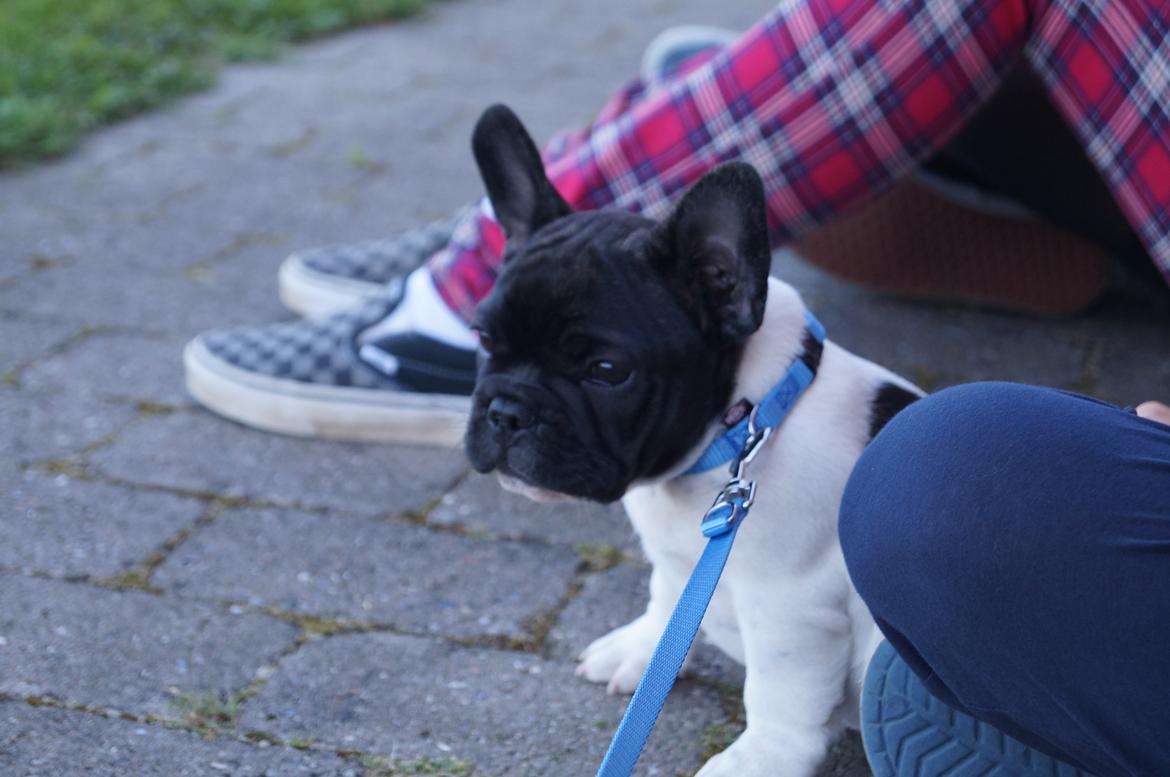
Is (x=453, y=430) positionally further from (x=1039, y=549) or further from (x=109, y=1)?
(x=109, y=1)

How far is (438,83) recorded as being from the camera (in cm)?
546

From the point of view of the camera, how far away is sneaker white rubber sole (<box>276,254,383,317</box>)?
10.7ft

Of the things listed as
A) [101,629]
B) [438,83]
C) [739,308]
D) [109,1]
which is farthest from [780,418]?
[109,1]

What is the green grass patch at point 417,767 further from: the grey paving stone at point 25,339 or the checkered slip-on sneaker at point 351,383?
the grey paving stone at point 25,339

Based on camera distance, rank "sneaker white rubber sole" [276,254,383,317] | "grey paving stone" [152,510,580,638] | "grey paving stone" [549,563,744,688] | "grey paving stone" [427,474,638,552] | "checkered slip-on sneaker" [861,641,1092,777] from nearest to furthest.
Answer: "checkered slip-on sneaker" [861,641,1092,777] < "grey paving stone" [549,563,744,688] < "grey paving stone" [152,510,580,638] < "grey paving stone" [427,474,638,552] < "sneaker white rubber sole" [276,254,383,317]


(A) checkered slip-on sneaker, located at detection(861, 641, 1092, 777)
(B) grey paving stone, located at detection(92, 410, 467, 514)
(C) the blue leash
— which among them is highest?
(C) the blue leash

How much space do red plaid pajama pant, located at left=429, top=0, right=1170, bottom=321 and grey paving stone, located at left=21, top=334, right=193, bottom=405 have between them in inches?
33.5

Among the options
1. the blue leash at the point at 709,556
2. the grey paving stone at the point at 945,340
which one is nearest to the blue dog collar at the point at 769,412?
the blue leash at the point at 709,556

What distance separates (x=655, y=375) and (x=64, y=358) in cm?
187

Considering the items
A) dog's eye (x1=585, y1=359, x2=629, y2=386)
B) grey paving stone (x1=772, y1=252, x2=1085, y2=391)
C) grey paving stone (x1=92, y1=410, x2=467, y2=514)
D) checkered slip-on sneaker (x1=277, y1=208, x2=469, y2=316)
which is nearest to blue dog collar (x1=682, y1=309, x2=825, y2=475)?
dog's eye (x1=585, y1=359, x2=629, y2=386)

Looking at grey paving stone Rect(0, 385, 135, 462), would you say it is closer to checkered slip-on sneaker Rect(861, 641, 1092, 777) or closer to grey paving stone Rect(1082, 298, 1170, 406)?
checkered slip-on sneaker Rect(861, 641, 1092, 777)

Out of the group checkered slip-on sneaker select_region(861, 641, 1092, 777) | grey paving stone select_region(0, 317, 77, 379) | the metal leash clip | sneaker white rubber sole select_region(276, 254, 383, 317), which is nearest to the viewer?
checkered slip-on sneaker select_region(861, 641, 1092, 777)

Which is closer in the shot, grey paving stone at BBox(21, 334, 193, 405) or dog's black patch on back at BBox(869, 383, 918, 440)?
dog's black patch on back at BBox(869, 383, 918, 440)

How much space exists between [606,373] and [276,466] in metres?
1.14
